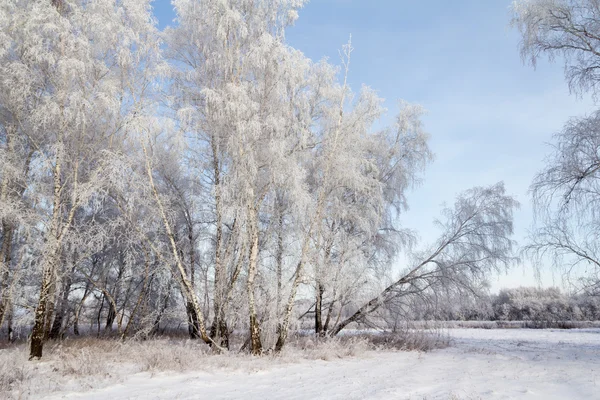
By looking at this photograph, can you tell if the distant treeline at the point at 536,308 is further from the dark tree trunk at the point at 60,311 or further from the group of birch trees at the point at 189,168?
the dark tree trunk at the point at 60,311

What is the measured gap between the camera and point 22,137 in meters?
10.2

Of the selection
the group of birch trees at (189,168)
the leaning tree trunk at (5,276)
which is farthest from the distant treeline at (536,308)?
the leaning tree trunk at (5,276)

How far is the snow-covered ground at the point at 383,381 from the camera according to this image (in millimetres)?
5488

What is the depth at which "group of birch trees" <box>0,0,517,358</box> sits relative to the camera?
934 cm

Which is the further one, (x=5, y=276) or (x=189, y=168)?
(x=189, y=168)

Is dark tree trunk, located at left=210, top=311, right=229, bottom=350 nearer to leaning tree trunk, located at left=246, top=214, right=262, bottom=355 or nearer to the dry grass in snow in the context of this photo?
the dry grass in snow

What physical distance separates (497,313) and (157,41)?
4692 cm

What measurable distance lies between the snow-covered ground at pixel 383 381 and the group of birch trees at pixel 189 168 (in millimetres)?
2338

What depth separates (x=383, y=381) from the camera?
654 centimetres

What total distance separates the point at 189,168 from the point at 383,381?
791 centimetres

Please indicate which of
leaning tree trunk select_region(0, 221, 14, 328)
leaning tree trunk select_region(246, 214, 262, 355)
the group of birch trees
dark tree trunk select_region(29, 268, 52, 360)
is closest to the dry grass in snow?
dark tree trunk select_region(29, 268, 52, 360)

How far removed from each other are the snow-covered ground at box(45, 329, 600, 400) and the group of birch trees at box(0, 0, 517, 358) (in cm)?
234

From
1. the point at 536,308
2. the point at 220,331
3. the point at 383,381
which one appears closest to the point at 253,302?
the point at 220,331

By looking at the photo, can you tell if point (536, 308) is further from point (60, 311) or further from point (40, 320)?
point (40, 320)
